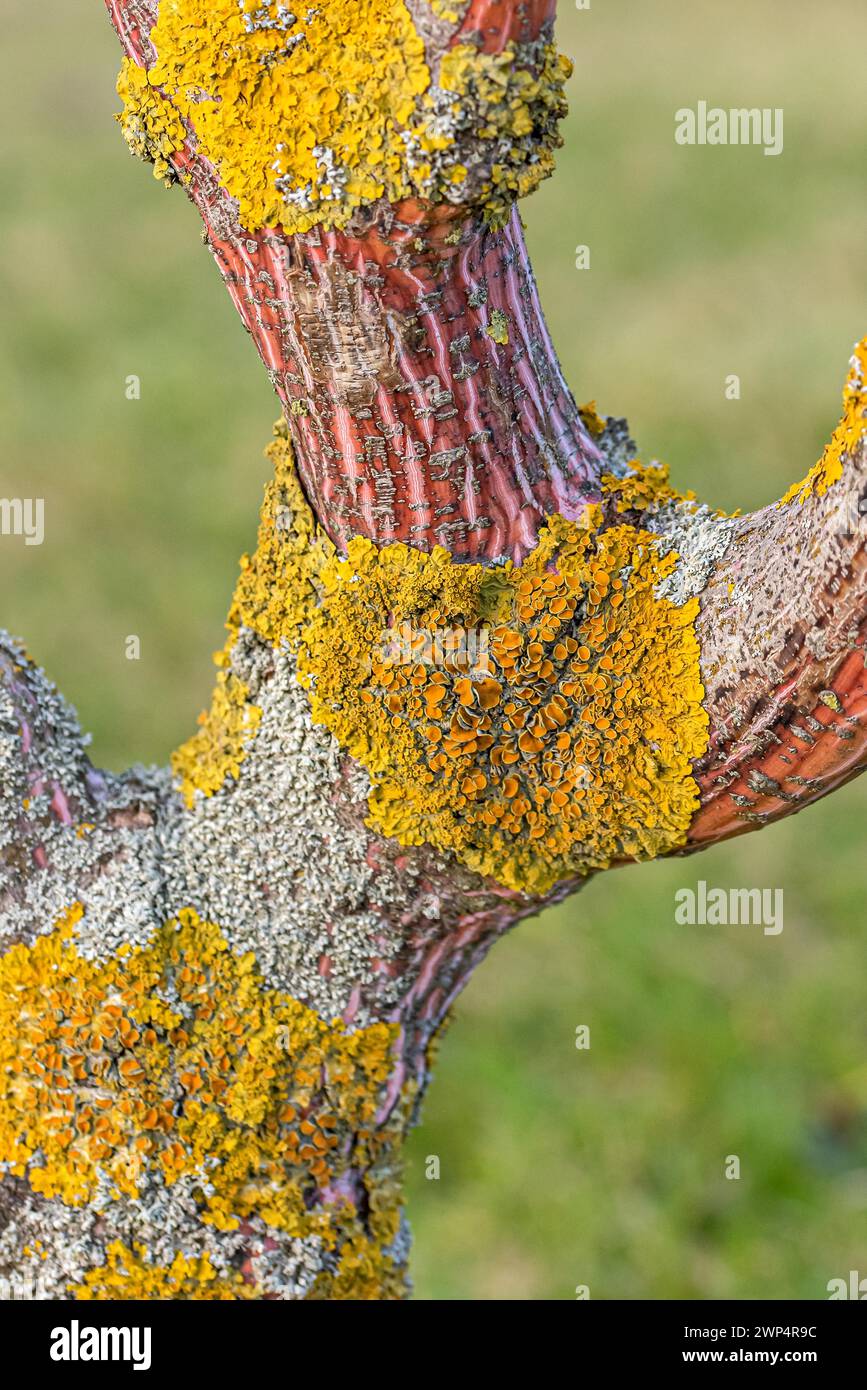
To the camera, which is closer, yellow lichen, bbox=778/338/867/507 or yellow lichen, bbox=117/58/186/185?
yellow lichen, bbox=778/338/867/507

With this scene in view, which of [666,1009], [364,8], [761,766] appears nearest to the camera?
[364,8]

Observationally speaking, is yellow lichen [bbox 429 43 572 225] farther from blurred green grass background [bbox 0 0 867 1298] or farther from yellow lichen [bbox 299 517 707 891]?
blurred green grass background [bbox 0 0 867 1298]

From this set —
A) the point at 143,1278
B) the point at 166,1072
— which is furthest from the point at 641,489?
the point at 143,1278

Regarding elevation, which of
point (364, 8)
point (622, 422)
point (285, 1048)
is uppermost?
point (364, 8)

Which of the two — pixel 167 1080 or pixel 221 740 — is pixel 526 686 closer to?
pixel 221 740

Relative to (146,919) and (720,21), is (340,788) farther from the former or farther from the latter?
(720,21)

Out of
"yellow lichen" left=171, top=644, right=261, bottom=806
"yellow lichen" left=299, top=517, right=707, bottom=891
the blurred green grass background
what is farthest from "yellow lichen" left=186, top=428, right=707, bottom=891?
the blurred green grass background

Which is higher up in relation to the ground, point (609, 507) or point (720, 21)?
point (720, 21)
